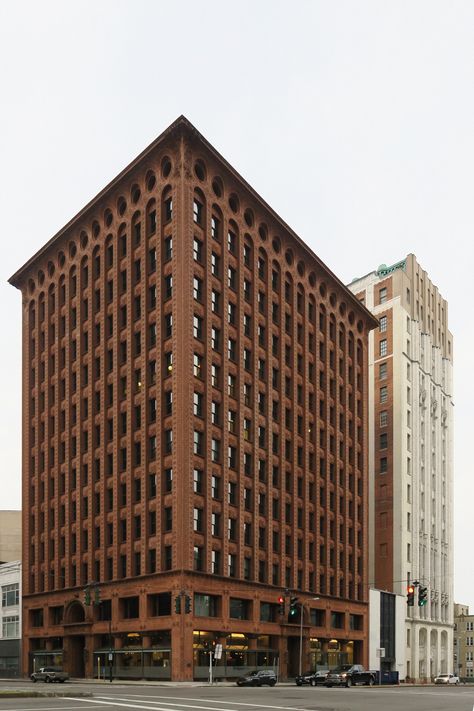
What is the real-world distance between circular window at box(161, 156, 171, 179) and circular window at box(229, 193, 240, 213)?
7.88 m

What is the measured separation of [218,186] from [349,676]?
156 feet

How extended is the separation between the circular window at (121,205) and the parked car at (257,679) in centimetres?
4717

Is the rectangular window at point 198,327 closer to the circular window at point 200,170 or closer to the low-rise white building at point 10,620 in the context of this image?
the circular window at point 200,170

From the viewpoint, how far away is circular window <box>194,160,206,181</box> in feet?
271

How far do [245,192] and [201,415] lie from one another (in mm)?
25098

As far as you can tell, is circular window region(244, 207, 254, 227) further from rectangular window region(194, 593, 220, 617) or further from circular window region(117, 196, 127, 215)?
rectangular window region(194, 593, 220, 617)

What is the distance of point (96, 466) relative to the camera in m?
86.6

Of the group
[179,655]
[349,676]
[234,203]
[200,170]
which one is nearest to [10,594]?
[179,655]

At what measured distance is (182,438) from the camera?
74938mm

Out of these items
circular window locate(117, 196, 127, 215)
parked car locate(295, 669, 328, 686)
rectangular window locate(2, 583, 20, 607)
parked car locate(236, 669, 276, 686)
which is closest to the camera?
parked car locate(236, 669, 276, 686)

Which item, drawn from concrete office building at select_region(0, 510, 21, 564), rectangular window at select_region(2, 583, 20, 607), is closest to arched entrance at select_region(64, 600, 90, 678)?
rectangular window at select_region(2, 583, 20, 607)

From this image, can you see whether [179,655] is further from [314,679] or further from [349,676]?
[349,676]

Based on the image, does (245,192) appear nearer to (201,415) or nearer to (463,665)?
(201,415)

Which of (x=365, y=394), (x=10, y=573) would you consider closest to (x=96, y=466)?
(x=10, y=573)
